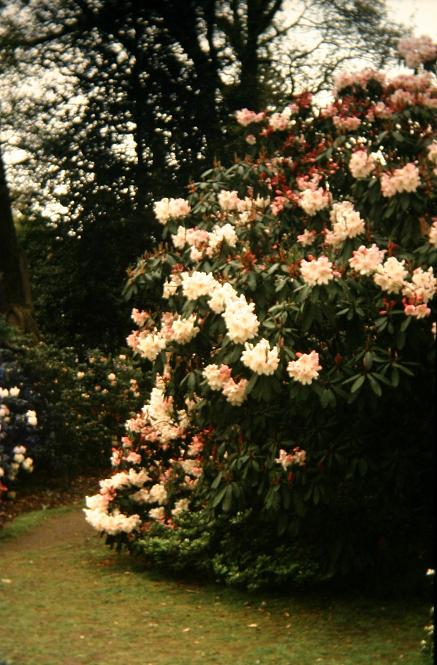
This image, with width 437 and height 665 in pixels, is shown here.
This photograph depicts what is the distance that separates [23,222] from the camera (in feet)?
47.9

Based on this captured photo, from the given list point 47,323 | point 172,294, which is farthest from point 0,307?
point 172,294

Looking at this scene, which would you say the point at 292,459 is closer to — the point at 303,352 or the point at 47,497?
the point at 303,352

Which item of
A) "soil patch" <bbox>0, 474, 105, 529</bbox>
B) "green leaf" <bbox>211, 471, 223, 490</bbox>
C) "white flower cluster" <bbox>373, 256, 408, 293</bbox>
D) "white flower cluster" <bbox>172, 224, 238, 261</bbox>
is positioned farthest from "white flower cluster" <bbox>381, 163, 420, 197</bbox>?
"soil patch" <bbox>0, 474, 105, 529</bbox>

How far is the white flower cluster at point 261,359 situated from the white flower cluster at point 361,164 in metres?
1.68

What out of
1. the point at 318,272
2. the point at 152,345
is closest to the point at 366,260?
the point at 318,272

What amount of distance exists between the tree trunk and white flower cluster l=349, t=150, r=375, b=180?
24.8ft

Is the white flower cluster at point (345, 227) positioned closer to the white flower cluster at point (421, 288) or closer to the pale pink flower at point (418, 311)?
the white flower cluster at point (421, 288)

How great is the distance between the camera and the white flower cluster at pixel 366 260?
18.7ft

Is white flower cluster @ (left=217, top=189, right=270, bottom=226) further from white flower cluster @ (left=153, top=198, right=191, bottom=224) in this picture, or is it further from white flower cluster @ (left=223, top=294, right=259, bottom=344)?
white flower cluster @ (left=223, top=294, right=259, bottom=344)

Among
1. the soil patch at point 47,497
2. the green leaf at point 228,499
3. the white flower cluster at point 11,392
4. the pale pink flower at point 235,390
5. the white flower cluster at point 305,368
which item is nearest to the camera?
the white flower cluster at point 305,368

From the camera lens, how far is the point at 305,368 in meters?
5.49

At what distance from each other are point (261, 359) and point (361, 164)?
5.92ft

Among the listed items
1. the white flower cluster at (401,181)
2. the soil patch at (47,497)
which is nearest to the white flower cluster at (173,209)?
the white flower cluster at (401,181)

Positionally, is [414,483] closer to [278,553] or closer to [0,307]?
[278,553]
